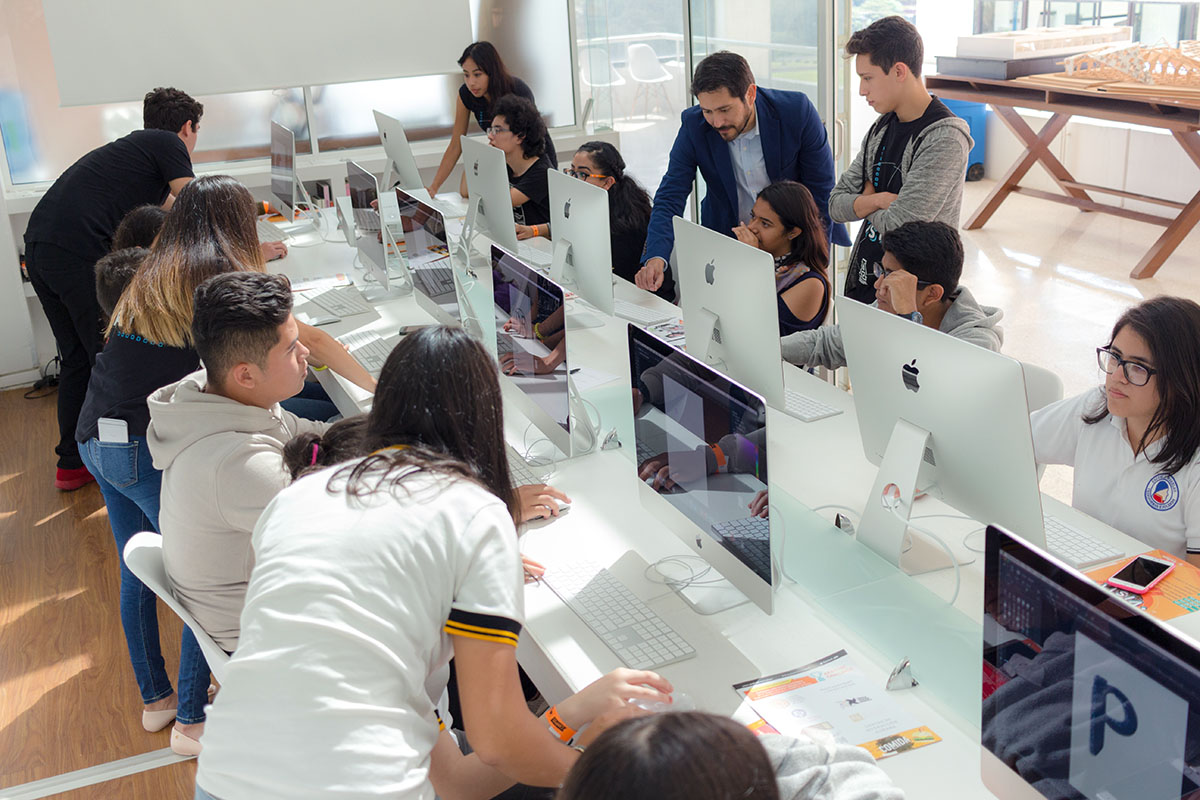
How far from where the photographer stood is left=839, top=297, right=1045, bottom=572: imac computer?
1.67m

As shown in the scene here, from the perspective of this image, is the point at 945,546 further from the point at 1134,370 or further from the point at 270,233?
the point at 270,233

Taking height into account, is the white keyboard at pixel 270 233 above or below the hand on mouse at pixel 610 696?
above

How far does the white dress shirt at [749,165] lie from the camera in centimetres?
374

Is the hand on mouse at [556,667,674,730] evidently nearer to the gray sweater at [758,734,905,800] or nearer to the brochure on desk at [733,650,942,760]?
the brochure on desk at [733,650,942,760]

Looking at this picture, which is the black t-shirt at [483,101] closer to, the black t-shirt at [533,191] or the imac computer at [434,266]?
the black t-shirt at [533,191]

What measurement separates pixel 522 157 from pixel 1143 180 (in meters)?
4.88

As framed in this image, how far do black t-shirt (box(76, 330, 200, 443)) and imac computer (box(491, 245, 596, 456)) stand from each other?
0.78 metres

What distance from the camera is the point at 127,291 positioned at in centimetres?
261

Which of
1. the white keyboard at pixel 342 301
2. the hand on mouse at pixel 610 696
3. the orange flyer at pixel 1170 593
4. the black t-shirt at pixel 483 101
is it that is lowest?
the orange flyer at pixel 1170 593

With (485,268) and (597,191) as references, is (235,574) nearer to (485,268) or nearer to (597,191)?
(597,191)

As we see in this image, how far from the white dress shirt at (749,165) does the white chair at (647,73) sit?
79.4 inches

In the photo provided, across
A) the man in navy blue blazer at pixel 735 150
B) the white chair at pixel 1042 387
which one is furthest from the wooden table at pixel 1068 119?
the white chair at pixel 1042 387

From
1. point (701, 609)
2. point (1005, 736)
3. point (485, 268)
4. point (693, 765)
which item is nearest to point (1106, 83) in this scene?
point (485, 268)

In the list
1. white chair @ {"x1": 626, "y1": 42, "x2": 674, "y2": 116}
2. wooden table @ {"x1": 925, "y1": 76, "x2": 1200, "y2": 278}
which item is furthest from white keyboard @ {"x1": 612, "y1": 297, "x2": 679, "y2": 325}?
wooden table @ {"x1": 925, "y1": 76, "x2": 1200, "y2": 278}
